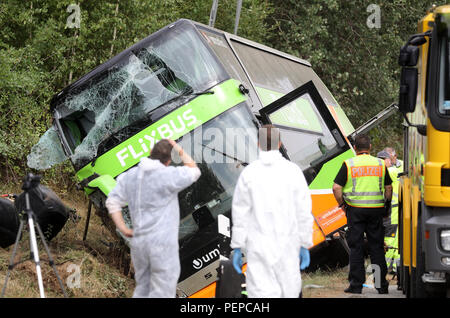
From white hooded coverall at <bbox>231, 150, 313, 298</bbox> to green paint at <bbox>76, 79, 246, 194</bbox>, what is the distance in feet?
10.5

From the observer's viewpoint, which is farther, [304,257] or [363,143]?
[363,143]

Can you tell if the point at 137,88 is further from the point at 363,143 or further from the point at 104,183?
the point at 363,143

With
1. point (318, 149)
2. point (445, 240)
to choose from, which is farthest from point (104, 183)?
point (445, 240)

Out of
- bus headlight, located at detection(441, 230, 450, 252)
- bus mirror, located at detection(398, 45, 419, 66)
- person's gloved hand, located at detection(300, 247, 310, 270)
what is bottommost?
bus headlight, located at detection(441, 230, 450, 252)

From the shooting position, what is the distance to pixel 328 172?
414 inches

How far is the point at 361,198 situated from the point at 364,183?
7.1 inches

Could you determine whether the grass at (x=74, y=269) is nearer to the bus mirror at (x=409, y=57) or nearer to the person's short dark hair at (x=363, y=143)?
the person's short dark hair at (x=363, y=143)

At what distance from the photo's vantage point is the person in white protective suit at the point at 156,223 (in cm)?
659

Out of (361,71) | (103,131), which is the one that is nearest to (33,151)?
(103,131)

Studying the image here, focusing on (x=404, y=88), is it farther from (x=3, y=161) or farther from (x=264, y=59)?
(x=3, y=161)

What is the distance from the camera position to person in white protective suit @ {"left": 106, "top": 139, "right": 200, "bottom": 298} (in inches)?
259

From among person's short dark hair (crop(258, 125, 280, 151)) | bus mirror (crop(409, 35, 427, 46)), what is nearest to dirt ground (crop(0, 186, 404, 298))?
person's short dark hair (crop(258, 125, 280, 151))

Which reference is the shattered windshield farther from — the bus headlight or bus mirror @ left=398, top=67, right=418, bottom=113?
the bus headlight

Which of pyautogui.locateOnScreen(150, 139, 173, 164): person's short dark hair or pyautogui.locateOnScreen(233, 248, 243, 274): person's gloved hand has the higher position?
pyautogui.locateOnScreen(150, 139, 173, 164): person's short dark hair
